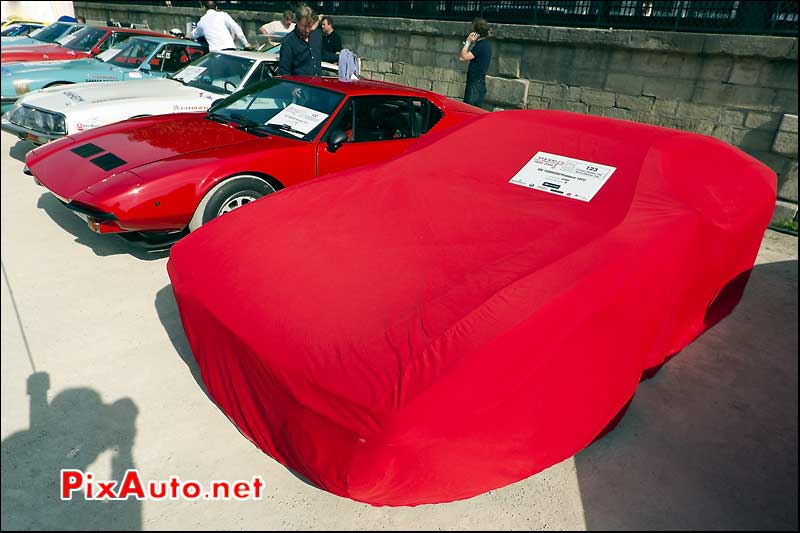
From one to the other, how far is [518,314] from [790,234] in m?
5.25

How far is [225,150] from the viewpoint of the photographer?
3984 millimetres

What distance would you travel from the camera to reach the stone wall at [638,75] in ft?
18.3

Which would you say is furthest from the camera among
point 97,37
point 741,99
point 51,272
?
point 97,37

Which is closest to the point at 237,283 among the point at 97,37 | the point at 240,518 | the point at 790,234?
the point at 240,518

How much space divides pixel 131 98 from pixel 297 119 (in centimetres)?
260

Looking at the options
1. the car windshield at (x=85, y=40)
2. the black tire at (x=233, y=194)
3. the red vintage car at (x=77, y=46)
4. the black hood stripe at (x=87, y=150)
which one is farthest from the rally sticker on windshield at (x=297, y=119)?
the car windshield at (x=85, y=40)

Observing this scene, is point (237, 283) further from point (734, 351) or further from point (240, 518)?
Result: point (734, 351)

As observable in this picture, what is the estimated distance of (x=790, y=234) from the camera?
5.46 m

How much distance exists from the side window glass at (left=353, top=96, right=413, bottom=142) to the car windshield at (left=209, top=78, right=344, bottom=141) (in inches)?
9.7

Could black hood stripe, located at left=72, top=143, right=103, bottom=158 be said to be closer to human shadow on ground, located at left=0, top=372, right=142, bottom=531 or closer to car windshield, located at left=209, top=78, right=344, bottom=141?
car windshield, located at left=209, top=78, right=344, bottom=141

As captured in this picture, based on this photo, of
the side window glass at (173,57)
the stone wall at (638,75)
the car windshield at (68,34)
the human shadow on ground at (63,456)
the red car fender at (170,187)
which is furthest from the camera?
the car windshield at (68,34)

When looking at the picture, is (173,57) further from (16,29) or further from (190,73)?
(16,29)

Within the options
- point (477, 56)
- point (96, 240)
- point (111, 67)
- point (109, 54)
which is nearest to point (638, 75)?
point (477, 56)

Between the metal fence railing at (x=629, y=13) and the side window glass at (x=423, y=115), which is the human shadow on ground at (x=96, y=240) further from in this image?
the metal fence railing at (x=629, y=13)
